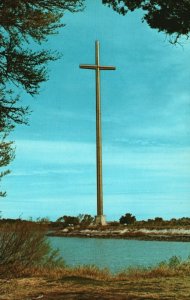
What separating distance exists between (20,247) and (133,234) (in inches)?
672

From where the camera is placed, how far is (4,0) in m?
13.1

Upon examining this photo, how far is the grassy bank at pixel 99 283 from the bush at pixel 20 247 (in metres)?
0.28

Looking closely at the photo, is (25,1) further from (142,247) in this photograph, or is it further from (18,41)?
(142,247)

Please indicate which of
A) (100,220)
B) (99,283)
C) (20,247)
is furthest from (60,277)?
(100,220)

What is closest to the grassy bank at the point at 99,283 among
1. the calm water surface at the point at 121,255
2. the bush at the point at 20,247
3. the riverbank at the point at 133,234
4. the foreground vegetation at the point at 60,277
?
the foreground vegetation at the point at 60,277

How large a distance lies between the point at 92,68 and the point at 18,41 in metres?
28.2

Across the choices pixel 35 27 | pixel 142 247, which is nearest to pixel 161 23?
pixel 35 27

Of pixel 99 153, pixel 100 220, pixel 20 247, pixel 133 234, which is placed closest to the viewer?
pixel 20 247

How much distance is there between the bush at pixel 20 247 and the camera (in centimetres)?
1374

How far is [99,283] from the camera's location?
1169 centimetres

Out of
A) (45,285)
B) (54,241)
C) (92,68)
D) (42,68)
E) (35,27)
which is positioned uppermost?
(92,68)

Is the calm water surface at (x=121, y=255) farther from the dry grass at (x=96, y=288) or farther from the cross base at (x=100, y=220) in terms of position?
the cross base at (x=100, y=220)

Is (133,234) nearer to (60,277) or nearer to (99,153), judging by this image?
(99,153)

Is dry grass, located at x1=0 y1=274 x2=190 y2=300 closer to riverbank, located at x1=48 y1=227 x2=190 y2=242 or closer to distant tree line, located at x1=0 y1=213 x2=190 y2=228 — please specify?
riverbank, located at x1=48 y1=227 x2=190 y2=242
